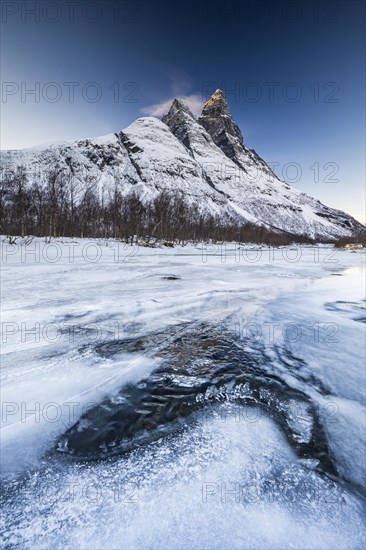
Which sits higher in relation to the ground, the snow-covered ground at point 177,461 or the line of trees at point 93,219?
the line of trees at point 93,219

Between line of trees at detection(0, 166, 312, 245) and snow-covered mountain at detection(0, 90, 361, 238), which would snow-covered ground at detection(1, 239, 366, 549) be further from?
snow-covered mountain at detection(0, 90, 361, 238)

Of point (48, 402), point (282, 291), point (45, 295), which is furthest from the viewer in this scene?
point (282, 291)

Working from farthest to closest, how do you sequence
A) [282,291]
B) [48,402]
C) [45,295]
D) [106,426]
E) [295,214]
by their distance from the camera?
[295,214]
[282,291]
[45,295]
[48,402]
[106,426]

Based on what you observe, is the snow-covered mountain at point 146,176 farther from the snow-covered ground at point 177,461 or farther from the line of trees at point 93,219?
the snow-covered ground at point 177,461

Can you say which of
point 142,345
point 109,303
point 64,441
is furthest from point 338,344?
point 109,303

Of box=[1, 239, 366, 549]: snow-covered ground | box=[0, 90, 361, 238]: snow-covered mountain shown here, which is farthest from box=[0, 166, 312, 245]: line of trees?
box=[0, 90, 361, 238]: snow-covered mountain

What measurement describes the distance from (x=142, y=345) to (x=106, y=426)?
1.75 metres

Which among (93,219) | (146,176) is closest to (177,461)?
(93,219)

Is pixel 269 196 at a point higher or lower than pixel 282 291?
higher

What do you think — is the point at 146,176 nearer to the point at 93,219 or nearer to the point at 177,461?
the point at 93,219

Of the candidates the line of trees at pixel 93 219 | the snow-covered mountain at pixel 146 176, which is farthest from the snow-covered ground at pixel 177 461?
the snow-covered mountain at pixel 146 176

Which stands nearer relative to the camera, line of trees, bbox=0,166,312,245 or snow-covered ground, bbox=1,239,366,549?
snow-covered ground, bbox=1,239,366,549

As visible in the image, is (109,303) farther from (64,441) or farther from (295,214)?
(295,214)

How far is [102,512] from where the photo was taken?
157 cm
